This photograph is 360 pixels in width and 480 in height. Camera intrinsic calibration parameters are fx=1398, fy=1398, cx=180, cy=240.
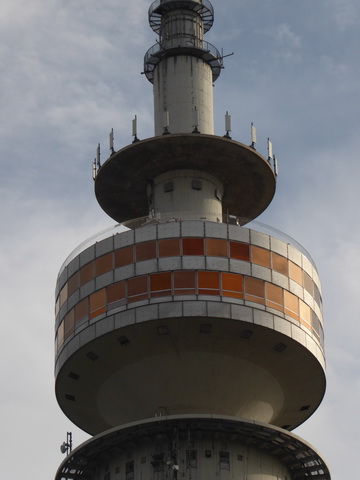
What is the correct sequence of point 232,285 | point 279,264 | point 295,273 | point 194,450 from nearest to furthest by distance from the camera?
point 194,450 → point 232,285 → point 279,264 → point 295,273

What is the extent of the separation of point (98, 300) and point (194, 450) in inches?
360

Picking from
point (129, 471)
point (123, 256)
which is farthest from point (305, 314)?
point (129, 471)

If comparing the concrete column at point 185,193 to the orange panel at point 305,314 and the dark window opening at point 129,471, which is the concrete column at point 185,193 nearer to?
the orange panel at point 305,314

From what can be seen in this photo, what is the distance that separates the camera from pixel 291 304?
72.5 m

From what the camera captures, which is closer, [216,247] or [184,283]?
[184,283]

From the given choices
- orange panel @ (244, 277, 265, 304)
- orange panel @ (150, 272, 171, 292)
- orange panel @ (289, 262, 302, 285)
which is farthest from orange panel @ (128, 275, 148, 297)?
orange panel @ (289, 262, 302, 285)

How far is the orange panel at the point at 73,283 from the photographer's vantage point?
74188mm

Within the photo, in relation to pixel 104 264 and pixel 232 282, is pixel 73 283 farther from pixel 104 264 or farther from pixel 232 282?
pixel 232 282

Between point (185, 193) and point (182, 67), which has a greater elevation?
point (182, 67)

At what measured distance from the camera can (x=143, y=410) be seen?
71188 millimetres

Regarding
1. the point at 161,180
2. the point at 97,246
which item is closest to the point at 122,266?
the point at 97,246

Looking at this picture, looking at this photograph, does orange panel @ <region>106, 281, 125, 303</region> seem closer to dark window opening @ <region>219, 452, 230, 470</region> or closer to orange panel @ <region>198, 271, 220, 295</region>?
orange panel @ <region>198, 271, 220, 295</region>

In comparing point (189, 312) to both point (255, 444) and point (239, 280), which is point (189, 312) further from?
point (255, 444)

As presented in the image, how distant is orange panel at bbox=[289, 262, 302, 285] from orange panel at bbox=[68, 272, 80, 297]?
444 inches
